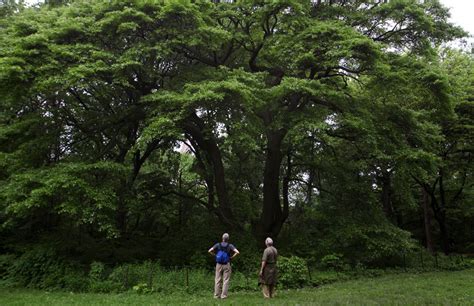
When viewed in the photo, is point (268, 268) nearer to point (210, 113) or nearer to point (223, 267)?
point (223, 267)

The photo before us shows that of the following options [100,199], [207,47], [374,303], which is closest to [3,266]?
[100,199]

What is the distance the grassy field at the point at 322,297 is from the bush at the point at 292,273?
2.71 feet

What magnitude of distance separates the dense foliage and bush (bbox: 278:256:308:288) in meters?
2.33

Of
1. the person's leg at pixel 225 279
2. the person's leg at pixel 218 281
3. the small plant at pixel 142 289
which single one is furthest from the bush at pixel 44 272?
the person's leg at pixel 225 279

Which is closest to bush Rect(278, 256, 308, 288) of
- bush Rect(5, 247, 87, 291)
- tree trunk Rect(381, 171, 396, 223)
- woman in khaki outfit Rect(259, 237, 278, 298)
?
woman in khaki outfit Rect(259, 237, 278, 298)

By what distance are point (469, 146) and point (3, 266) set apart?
22497 millimetres

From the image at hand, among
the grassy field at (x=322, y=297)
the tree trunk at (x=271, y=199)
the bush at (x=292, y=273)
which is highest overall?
the tree trunk at (x=271, y=199)

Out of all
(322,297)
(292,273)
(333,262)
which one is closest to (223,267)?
(322,297)

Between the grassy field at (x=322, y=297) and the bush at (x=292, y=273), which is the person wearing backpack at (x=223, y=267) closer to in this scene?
the grassy field at (x=322, y=297)

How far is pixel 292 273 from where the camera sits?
1444 centimetres

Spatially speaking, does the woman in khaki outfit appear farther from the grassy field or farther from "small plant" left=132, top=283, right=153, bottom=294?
"small plant" left=132, top=283, right=153, bottom=294

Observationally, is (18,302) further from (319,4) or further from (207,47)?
(319,4)

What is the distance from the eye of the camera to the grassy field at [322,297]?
34.3 feet

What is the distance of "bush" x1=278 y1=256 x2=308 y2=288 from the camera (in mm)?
14180
